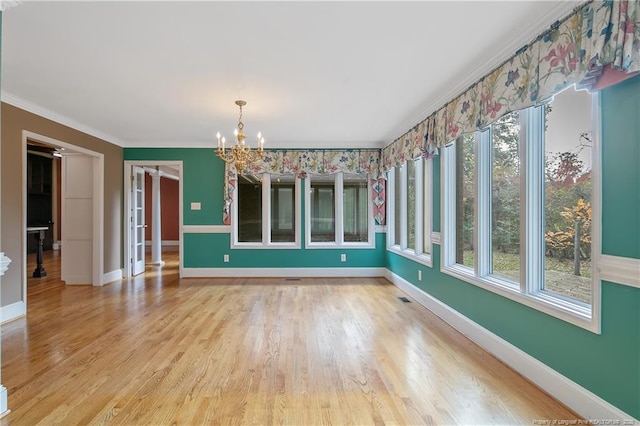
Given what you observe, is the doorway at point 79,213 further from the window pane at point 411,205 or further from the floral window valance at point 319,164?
the window pane at point 411,205

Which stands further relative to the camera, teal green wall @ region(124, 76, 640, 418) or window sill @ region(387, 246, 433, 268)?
window sill @ region(387, 246, 433, 268)

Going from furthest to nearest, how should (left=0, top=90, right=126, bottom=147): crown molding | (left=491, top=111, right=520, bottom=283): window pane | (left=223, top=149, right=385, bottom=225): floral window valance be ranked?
(left=223, top=149, right=385, bottom=225): floral window valance < (left=0, top=90, right=126, bottom=147): crown molding < (left=491, top=111, right=520, bottom=283): window pane

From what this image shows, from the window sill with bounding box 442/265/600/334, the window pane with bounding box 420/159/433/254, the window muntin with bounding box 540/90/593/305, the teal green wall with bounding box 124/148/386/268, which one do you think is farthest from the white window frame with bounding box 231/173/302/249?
the window muntin with bounding box 540/90/593/305

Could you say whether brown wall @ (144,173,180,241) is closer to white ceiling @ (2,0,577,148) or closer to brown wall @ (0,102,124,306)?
brown wall @ (0,102,124,306)

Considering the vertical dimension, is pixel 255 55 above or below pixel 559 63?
above

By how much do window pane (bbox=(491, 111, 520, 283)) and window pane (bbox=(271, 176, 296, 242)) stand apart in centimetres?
378

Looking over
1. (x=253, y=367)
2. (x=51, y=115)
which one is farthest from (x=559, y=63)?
(x=51, y=115)

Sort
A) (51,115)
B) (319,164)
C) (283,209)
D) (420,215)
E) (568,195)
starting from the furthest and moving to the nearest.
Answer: (283,209) < (319,164) < (420,215) < (51,115) < (568,195)

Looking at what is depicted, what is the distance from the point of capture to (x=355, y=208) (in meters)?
6.17

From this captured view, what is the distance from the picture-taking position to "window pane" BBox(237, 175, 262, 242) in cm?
612

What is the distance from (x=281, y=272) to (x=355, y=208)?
181 cm

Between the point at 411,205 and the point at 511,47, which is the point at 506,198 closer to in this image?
the point at 511,47

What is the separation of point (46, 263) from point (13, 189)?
4.77 m

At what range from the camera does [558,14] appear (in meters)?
1.95
